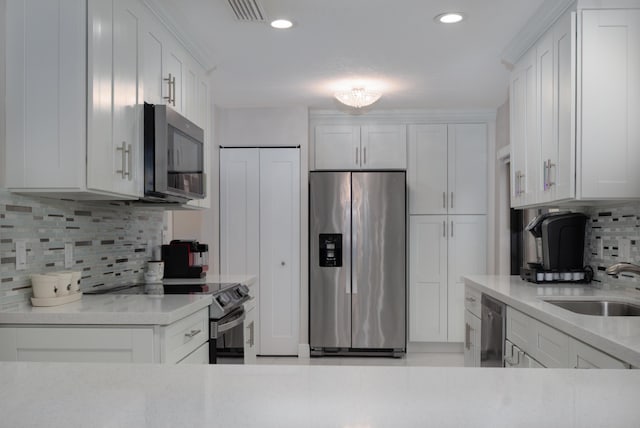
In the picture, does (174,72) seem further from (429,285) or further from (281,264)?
(429,285)

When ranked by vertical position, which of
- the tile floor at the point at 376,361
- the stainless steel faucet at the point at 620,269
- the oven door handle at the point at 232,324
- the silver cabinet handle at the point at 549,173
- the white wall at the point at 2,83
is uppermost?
the white wall at the point at 2,83

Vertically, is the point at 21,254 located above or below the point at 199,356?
above

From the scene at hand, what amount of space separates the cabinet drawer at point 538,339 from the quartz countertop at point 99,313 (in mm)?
1459

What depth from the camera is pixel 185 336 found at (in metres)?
2.27

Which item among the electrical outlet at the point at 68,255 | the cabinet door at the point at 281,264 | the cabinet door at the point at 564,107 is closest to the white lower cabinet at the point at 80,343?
the electrical outlet at the point at 68,255

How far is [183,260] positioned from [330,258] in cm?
175

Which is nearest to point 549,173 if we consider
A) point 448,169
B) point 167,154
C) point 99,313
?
point 167,154

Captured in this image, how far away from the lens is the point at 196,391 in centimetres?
95

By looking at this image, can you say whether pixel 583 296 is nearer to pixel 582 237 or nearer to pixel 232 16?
pixel 582 237

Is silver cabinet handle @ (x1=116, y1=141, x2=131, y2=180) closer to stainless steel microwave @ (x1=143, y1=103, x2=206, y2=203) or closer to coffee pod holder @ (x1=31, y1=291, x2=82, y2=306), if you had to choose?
stainless steel microwave @ (x1=143, y1=103, x2=206, y2=203)

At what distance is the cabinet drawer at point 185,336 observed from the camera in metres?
2.08

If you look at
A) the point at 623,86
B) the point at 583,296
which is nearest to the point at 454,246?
the point at 583,296

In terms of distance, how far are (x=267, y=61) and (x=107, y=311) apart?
2148mm

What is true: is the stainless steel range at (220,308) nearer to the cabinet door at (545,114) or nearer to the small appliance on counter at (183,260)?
the small appliance on counter at (183,260)
